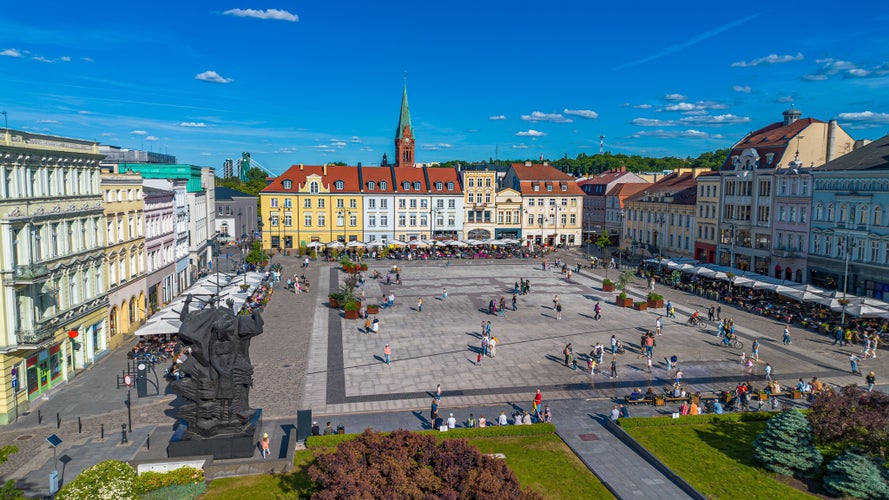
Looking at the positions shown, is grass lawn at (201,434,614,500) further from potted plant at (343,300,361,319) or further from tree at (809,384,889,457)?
potted plant at (343,300,361,319)

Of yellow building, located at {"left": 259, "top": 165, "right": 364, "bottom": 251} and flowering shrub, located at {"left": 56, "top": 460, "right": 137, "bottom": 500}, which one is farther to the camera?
yellow building, located at {"left": 259, "top": 165, "right": 364, "bottom": 251}

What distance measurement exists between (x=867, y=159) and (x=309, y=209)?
61.1 metres

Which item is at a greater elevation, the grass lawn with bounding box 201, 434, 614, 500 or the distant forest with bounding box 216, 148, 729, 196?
the distant forest with bounding box 216, 148, 729, 196

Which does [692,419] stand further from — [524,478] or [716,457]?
[524,478]

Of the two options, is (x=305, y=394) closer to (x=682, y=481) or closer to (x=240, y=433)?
(x=240, y=433)

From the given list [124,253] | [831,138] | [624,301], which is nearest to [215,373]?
[124,253]

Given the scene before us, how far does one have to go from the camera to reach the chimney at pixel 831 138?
58.1 metres

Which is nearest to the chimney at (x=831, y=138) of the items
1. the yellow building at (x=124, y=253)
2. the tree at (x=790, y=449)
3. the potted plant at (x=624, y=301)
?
the potted plant at (x=624, y=301)

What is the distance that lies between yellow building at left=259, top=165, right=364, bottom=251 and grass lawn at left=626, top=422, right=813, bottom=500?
207 ft

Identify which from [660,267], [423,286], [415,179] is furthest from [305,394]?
[415,179]

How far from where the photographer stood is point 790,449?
20.2 metres

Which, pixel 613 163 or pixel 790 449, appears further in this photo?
pixel 613 163

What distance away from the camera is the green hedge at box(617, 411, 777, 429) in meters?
23.8

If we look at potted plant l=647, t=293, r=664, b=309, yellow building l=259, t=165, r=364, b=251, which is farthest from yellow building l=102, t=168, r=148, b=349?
yellow building l=259, t=165, r=364, b=251
